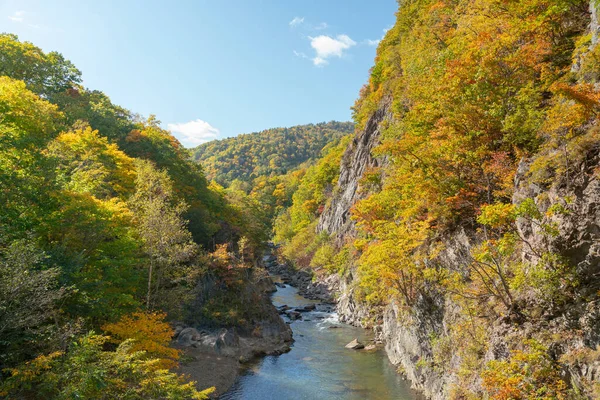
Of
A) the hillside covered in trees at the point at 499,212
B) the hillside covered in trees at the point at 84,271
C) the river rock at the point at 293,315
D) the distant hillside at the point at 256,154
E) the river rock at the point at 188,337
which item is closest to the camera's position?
the hillside covered in trees at the point at 499,212

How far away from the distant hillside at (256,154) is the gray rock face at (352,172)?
3571 inches

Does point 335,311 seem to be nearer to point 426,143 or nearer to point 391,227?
point 391,227

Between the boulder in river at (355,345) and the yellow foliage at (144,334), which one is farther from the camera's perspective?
the boulder in river at (355,345)

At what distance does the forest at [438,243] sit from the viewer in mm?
11391

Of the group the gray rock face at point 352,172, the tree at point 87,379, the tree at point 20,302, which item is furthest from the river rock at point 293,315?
the tree at point 20,302

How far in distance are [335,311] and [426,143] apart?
95.2 feet

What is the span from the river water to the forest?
1.74 metres

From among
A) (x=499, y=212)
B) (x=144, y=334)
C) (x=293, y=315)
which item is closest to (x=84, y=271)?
(x=144, y=334)

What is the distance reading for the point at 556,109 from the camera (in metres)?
13.5

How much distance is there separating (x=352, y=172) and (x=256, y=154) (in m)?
120

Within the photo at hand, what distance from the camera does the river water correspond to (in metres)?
22.4

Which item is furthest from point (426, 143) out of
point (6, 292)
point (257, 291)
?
point (257, 291)

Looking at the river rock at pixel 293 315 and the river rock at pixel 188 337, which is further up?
the river rock at pixel 188 337

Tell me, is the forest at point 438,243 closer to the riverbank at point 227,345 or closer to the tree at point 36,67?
the riverbank at point 227,345
